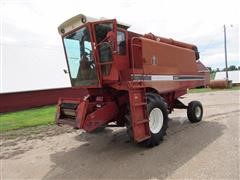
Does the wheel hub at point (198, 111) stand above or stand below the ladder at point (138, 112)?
below

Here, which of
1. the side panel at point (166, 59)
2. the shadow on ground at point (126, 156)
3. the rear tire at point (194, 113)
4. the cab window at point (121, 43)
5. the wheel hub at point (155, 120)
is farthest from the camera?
the rear tire at point (194, 113)

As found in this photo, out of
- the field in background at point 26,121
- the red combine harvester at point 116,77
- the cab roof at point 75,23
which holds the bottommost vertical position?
the field in background at point 26,121

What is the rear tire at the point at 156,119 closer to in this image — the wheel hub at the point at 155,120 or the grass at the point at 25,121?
the wheel hub at the point at 155,120

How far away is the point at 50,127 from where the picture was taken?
945 centimetres

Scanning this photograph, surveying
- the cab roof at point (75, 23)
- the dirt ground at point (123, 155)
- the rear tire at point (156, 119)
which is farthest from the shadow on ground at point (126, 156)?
the cab roof at point (75, 23)

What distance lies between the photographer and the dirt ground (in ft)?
14.6

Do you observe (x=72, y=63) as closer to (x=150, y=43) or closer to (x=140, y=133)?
(x=150, y=43)

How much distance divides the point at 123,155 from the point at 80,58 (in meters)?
2.61

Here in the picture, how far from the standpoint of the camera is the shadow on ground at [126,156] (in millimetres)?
4593

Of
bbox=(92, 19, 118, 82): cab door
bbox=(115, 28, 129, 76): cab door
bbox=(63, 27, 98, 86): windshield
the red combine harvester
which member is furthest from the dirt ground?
bbox=(115, 28, 129, 76): cab door

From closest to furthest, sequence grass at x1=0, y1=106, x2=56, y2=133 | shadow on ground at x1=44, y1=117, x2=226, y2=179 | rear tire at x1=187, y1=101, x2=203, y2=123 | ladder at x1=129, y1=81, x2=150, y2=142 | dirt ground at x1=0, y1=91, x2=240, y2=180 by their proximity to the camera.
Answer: dirt ground at x1=0, y1=91, x2=240, y2=180 < shadow on ground at x1=44, y1=117, x2=226, y2=179 < ladder at x1=129, y1=81, x2=150, y2=142 < rear tire at x1=187, y1=101, x2=203, y2=123 < grass at x1=0, y1=106, x2=56, y2=133

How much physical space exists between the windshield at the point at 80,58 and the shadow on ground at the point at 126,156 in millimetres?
1676

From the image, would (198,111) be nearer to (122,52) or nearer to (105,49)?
(122,52)

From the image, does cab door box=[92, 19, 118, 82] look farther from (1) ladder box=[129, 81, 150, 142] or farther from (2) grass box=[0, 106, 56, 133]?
(2) grass box=[0, 106, 56, 133]
